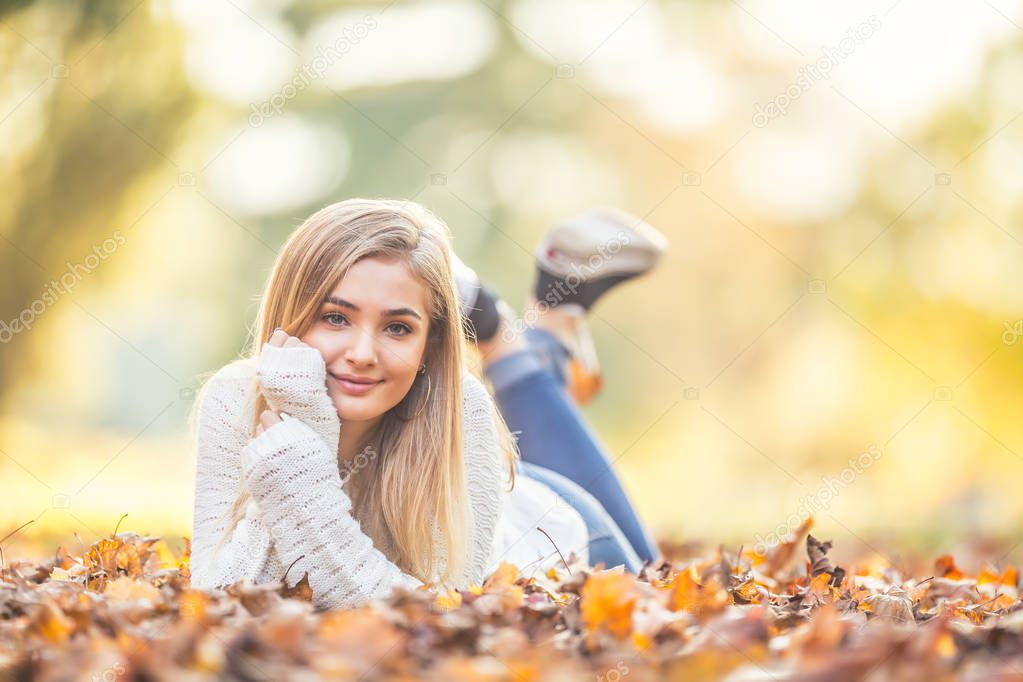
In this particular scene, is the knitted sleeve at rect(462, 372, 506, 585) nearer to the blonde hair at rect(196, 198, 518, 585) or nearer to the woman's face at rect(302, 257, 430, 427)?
the blonde hair at rect(196, 198, 518, 585)

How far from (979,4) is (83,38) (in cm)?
1011

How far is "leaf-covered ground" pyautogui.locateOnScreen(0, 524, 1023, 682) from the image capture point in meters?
1.30

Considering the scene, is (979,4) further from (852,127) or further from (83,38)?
(83,38)

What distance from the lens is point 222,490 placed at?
2.54 m

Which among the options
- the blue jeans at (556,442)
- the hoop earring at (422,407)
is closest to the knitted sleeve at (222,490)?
the hoop earring at (422,407)

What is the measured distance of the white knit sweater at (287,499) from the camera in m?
2.27

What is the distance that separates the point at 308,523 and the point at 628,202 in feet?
55.7

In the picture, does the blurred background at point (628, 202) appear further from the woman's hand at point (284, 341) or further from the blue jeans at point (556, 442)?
the woman's hand at point (284, 341)

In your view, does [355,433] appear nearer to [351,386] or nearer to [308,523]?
[351,386]

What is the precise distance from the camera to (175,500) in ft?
28.2

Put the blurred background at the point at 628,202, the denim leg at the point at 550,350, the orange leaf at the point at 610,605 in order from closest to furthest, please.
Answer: the orange leaf at the point at 610,605 < the denim leg at the point at 550,350 < the blurred background at the point at 628,202

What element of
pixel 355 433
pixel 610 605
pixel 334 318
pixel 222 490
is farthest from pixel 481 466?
pixel 610 605

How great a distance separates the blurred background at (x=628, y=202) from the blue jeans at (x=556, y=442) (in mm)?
5168

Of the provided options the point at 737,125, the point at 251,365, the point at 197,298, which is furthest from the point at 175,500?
the point at 737,125
